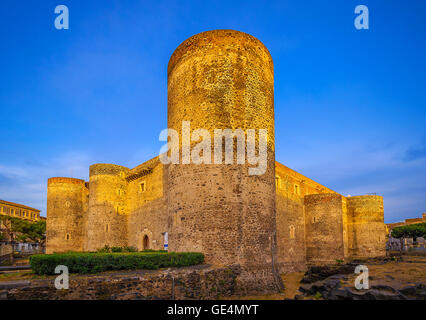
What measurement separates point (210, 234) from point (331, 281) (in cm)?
510

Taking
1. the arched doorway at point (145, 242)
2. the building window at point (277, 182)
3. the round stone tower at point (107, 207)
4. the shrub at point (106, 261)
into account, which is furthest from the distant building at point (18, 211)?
the shrub at point (106, 261)

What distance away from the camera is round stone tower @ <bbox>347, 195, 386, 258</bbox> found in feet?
108

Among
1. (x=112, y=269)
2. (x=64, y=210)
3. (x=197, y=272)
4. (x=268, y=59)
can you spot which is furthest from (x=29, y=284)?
(x=64, y=210)

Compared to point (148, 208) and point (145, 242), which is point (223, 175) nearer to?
point (148, 208)

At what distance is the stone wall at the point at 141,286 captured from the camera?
29.4 feet

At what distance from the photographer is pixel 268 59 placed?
17.9 meters

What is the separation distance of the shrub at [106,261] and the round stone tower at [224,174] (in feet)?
5.04

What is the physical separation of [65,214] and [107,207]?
23.6 ft

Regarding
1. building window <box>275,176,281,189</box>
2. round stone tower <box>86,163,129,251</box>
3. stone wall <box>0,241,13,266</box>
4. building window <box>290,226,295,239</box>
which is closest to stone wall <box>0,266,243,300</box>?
building window <box>275,176,281,189</box>

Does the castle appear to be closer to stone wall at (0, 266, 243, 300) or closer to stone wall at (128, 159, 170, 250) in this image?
stone wall at (128, 159, 170, 250)

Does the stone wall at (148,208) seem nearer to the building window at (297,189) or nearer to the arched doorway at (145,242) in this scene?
the arched doorway at (145,242)

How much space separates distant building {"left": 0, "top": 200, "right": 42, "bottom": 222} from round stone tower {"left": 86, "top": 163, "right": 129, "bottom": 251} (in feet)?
145
